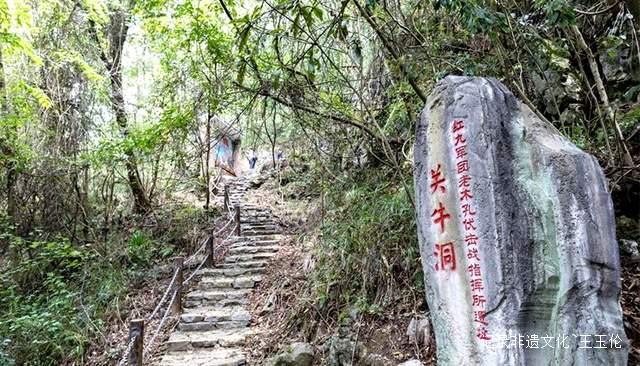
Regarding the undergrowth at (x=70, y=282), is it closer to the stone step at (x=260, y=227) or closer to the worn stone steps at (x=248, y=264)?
the stone step at (x=260, y=227)

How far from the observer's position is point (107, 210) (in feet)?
31.2

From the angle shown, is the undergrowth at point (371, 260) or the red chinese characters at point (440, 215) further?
the undergrowth at point (371, 260)

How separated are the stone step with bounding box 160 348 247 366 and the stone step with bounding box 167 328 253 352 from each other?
0.09 m

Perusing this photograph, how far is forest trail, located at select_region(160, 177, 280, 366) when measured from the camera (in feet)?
18.5

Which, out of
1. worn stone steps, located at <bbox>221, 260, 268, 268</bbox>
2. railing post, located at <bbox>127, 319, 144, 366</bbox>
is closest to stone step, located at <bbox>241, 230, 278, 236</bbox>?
worn stone steps, located at <bbox>221, 260, 268, 268</bbox>

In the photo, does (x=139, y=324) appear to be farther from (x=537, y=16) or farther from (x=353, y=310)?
(x=537, y=16)

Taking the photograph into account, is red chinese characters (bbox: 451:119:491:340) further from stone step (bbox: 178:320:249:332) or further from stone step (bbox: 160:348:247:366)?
stone step (bbox: 178:320:249:332)

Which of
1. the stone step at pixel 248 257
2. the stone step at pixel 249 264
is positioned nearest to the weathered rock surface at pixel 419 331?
the stone step at pixel 249 264

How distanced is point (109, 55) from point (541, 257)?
1011 centimetres

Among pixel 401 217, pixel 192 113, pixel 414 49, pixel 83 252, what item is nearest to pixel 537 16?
pixel 414 49

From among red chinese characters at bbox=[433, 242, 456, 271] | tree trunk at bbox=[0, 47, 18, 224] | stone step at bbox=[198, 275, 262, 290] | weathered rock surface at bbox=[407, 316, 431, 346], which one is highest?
tree trunk at bbox=[0, 47, 18, 224]

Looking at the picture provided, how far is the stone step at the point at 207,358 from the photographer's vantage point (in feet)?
17.6

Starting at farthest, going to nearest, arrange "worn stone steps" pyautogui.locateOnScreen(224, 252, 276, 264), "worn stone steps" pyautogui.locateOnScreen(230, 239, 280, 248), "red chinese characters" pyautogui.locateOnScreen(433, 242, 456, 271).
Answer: "worn stone steps" pyautogui.locateOnScreen(230, 239, 280, 248) → "worn stone steps" pyautogui.locateOnScreen(224, 252, 276, 264) → "red chinese characters" pyautogui.locateOnScreen(433, 242, 456, 271)

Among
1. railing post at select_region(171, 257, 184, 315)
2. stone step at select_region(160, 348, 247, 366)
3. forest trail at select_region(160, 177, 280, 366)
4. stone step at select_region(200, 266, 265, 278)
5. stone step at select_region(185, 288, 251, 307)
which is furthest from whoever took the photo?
stone step at select_region(200, 266, 265, 278)
